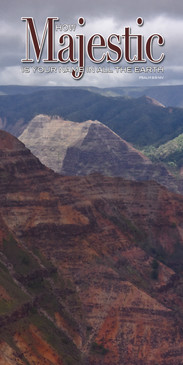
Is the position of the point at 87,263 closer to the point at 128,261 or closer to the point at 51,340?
the point at 128,261

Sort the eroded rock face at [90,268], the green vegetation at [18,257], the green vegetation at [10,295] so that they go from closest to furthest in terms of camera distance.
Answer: the green vegetation at [10,295], the eroded rock face at [90,268], the green vegetation at [18,257]

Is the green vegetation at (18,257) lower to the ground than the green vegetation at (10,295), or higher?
lower

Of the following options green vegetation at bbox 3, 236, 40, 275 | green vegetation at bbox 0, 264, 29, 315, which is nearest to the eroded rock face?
green vegetation at bbox 3, 236, 40, 275

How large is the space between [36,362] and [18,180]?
58.3m

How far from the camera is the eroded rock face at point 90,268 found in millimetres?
130950

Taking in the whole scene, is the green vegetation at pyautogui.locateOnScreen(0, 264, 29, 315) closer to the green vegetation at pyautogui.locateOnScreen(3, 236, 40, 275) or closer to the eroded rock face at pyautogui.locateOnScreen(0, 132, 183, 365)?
the eroded rock face at pyautogui.locateOnScreen(0, 132, 183, 365)

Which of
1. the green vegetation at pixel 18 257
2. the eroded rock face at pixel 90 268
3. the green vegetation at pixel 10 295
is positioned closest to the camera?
the green vegetation at pixel 10 295

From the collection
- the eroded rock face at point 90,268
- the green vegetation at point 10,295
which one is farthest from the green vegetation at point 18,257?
the green vegetation at point 10,295

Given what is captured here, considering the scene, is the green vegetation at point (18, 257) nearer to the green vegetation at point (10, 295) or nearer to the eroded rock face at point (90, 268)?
the eroded rock face at point (90, 268)

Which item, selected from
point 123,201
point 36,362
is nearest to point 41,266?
point 36,362

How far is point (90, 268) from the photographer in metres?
151

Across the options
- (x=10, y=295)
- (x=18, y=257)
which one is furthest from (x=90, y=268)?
(x=10, y=295)

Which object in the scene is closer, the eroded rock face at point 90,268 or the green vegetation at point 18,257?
the eroded rock face at point 90,268

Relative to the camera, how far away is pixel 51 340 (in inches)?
4953
